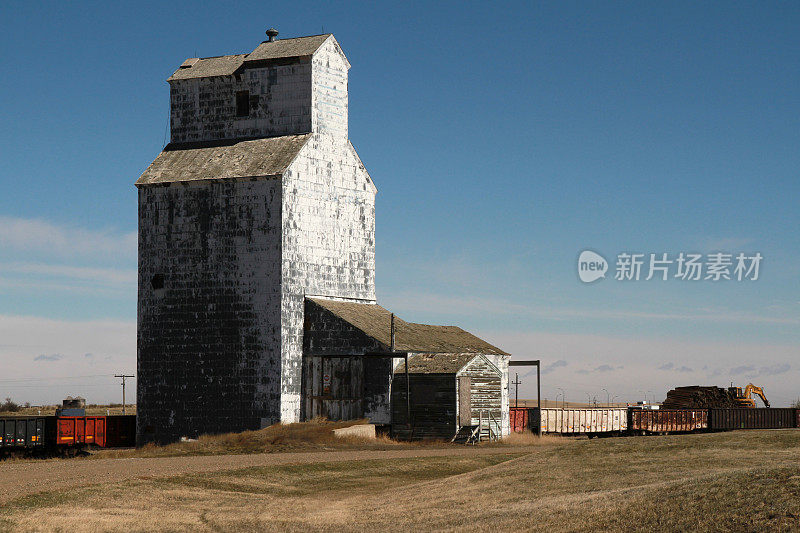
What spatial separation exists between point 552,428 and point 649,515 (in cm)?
3812

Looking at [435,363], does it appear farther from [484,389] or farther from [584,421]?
[584,421]

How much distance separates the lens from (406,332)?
4938cm

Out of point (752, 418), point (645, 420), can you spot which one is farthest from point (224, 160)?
point (752, 418)

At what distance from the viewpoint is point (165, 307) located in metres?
48.7

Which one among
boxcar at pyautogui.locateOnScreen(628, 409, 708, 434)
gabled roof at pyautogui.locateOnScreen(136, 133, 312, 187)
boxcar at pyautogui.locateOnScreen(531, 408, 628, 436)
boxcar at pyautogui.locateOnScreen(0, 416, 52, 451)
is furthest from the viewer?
boxcar at pyautogui.locateOnScreen(628, 409, 708, 434)

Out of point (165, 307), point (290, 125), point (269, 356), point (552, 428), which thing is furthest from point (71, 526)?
point (552, 428)

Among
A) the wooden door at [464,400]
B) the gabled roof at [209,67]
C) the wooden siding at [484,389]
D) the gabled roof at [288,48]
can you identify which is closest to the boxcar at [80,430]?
the wooden door at [464,400]

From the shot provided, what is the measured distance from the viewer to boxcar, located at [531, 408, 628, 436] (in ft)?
180

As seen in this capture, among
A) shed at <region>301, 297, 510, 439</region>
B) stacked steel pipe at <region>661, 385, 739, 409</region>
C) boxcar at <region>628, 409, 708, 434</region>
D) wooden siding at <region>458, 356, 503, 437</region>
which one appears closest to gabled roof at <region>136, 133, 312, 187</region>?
shed at <region>301, 297, 510, 439</region>

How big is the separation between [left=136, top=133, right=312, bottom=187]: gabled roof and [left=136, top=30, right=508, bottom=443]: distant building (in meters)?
0.09

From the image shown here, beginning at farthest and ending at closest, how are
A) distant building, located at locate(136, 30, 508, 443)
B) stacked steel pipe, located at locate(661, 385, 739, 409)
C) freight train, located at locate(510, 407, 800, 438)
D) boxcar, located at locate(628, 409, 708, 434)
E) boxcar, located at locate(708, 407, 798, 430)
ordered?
stacked steel pipe, located at locate(661, 385, 739, 409) < boxcar, located at locate(708, 407, 798, 430) < boxcar, located at locate(628, 409, 708, 434) < freight train, located at locate(510, 407, 800, 438) < distant building, located at locate(136, 30, 508, 443)

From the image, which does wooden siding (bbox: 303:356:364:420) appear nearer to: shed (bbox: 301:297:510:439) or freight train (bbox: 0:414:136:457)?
shed (bbox: 301:297:510:439)

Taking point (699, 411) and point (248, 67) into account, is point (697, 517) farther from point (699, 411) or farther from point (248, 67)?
point (699, 411)

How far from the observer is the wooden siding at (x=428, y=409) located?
44656mm
